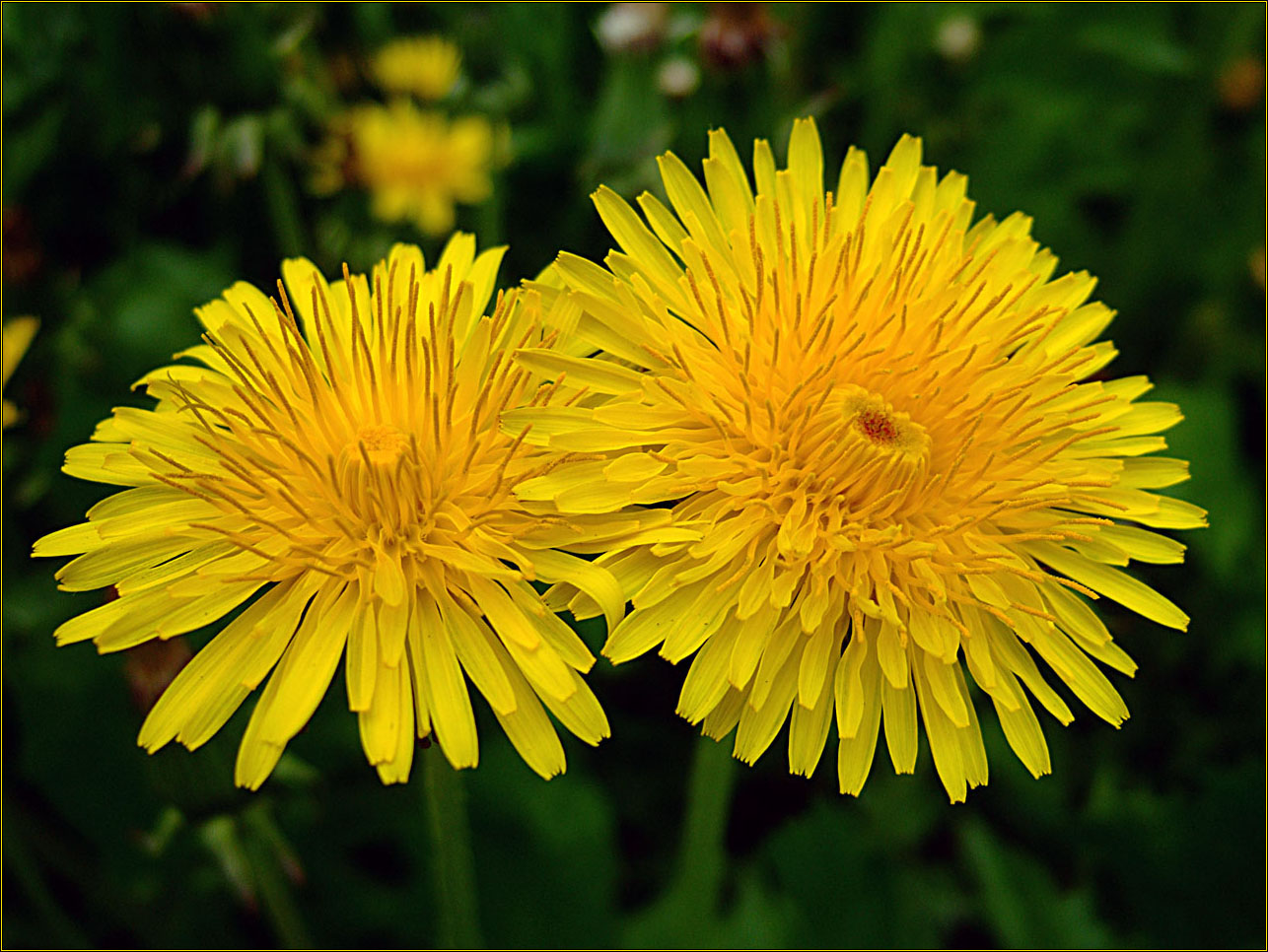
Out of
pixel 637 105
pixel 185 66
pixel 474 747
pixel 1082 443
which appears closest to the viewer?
pixel 474 747

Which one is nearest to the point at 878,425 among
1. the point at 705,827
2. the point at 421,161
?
the point at 705,827

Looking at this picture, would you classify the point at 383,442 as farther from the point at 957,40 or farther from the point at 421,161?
the point at 421,161

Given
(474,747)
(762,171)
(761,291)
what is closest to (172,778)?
(474,747)

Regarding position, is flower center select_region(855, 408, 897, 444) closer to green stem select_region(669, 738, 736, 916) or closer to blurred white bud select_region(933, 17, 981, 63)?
green stem select_region(669, 738, 736, 916)

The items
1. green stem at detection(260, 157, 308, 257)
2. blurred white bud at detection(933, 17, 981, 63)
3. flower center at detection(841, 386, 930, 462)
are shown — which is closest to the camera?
flower center at detection(841, 386, 930, 462)

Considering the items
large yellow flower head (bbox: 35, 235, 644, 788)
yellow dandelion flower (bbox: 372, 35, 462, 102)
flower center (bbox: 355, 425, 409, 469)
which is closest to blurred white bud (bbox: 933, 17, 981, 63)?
yellow dandelion flower (bbox: 372, 35, 462, 102)

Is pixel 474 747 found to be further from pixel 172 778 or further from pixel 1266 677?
pixel 1266 677
